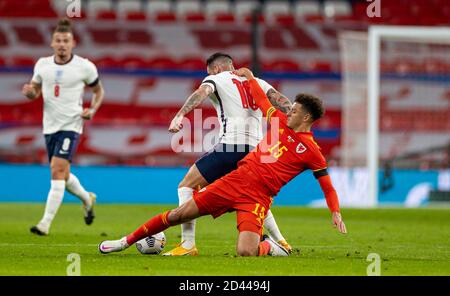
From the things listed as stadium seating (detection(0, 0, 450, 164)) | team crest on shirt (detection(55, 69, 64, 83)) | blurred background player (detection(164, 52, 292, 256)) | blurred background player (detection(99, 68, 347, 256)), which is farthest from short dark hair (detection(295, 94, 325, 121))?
stadium seating (detection(0, 0, 450, 164))

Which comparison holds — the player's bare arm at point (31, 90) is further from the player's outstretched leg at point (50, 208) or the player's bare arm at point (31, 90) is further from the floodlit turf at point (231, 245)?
the floodlit turf at point (231, 245)

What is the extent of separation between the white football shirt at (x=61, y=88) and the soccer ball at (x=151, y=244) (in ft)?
11.4

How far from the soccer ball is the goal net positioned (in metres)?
11.6

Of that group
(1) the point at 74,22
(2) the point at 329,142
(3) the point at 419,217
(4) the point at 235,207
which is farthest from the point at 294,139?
(1) the point at 74,22

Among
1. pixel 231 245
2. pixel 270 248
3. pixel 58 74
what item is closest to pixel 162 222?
pixel 270 248

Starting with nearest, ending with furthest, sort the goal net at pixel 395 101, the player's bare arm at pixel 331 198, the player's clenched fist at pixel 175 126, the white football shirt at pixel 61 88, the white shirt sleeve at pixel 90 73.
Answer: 1. the player's clenched fist at pixel 175 126
2. the player's bare arm at pixel 331 198
3. the white football shirt at pixel 61 88
4. the white shirt sleeve at pixel 90 73
5. the goal net at pixel 395 101

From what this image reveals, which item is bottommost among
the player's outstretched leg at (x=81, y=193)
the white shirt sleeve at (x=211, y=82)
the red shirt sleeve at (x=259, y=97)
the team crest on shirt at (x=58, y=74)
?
the player's outstretched leg at (x=81, y=193)

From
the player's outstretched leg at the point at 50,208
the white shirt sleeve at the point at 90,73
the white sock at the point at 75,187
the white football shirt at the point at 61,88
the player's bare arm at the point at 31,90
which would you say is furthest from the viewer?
the white sock at the point at 75,187

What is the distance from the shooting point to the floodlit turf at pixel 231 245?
832 cm

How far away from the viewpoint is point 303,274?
8.02m

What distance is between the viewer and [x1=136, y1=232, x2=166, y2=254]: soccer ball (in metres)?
9.52

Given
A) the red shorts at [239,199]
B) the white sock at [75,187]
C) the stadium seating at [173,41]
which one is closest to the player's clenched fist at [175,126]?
the red shorts at [239,199]

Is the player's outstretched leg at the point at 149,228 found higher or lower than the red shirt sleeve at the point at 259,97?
lower
